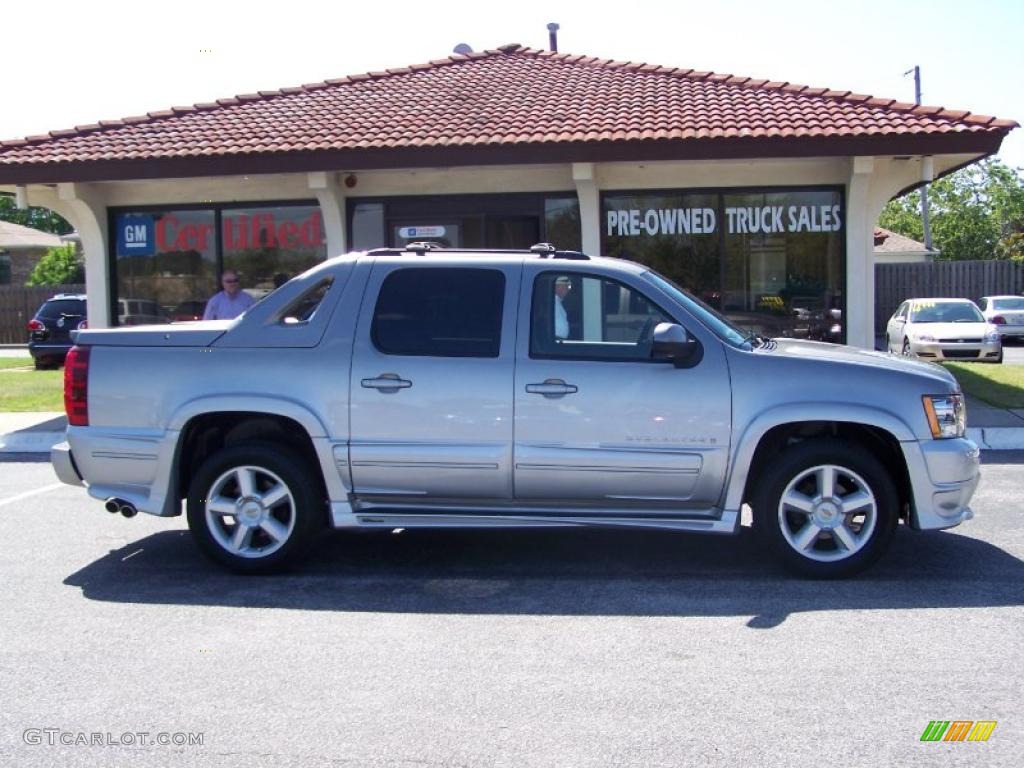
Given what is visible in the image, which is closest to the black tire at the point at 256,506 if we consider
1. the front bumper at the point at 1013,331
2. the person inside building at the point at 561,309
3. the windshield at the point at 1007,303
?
the person inside building at the point at 561,309

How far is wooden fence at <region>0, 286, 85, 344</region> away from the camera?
34.7 meters

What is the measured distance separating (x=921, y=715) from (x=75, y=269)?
46384mm

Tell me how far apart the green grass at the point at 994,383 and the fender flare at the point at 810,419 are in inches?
306

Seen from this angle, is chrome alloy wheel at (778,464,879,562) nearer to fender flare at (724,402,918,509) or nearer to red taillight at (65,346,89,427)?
fender flare at (724,402,918,509)

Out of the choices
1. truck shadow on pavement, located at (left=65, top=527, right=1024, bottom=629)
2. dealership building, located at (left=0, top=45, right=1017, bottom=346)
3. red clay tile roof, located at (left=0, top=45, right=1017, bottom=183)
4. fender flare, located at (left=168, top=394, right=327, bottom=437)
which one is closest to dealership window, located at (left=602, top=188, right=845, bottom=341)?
dealership building, located at (left=0, top=45, right=1017, bottom=346)

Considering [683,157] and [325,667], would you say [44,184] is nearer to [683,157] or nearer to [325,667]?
[683,157]

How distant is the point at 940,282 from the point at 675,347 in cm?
2969

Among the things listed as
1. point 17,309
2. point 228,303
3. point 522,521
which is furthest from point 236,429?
point 17,309

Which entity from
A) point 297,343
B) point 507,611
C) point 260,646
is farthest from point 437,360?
point 260,646

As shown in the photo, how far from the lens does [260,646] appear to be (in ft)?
17.3

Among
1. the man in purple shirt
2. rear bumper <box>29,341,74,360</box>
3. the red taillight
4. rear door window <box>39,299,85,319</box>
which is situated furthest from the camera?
rear door window <box>39,299,85,319</box>

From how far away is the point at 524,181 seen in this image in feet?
46.4

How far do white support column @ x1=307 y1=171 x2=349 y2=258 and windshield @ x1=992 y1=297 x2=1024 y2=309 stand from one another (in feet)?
69.5

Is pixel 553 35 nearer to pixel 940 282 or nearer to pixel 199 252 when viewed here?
pixel 199 252
